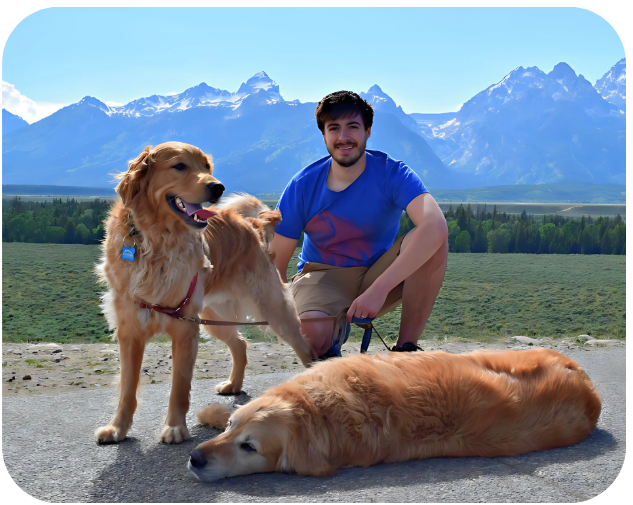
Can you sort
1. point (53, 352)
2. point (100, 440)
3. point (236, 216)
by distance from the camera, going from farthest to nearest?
point (53, 352), point (236, 216), point (100, 440)

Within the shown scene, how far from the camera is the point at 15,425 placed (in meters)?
3.37

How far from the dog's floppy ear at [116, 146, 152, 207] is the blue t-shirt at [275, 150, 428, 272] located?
4.69 ft

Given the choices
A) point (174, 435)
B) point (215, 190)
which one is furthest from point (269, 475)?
point (215, 190)

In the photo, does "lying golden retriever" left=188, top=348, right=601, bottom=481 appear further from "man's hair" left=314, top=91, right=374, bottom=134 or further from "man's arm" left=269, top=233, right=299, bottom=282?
"man's hair" left=314, top=91, right=374, bottom=134

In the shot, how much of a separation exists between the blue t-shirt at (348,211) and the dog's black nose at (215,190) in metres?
1.32

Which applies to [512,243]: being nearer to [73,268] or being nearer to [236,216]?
[73,268]

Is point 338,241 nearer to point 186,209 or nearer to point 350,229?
point 350,229

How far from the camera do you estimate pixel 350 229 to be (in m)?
4.20

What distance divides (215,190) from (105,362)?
330 centimetres

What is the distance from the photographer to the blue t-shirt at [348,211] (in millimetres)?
4113

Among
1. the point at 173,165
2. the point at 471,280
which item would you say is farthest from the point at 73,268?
the point at 173,165

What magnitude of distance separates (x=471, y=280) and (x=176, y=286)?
9.51 meters

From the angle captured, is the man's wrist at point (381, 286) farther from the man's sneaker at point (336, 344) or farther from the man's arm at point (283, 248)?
the man's arm at point (283, 248)

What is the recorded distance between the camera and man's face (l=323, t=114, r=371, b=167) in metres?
4.05
